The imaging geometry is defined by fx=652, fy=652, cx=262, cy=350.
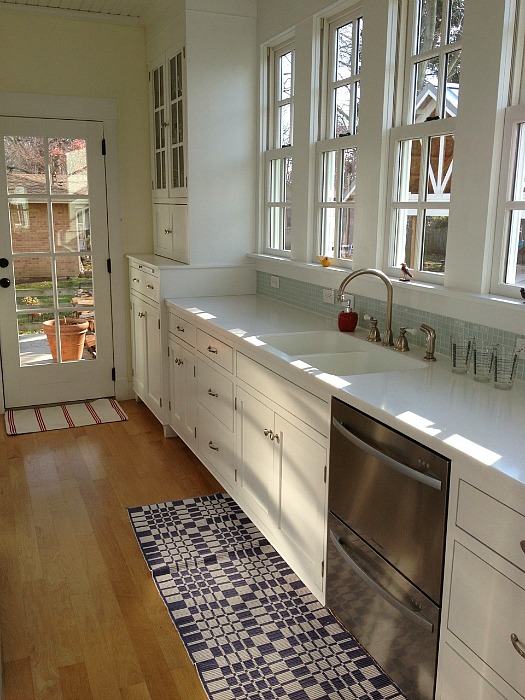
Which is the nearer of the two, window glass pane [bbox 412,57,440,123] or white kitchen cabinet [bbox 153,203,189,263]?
window glass pane [bbox 412,57,440,123]

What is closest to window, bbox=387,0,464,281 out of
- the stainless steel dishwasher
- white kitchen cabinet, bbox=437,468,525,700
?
the stainless steel dishwasher

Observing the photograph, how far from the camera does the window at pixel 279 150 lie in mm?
3877

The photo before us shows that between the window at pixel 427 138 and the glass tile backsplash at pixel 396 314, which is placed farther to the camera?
the window at pixel 427 138

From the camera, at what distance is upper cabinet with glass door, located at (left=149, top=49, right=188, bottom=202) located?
414cm

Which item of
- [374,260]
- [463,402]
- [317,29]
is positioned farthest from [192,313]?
[463,402]

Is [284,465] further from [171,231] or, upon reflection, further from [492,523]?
[171,231]

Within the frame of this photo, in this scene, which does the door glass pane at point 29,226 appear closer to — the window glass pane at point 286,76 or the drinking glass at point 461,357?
the window glass pane at point 286,76

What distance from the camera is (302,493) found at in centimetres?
246

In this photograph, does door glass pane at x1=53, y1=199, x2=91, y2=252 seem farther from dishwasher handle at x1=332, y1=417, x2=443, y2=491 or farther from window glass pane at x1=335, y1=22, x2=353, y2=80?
dishwasher handle at x1=332, y1=417, x2=443, y2=491

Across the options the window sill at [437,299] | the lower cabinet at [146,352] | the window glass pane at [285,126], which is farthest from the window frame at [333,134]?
the lower cabinet at [146,352]

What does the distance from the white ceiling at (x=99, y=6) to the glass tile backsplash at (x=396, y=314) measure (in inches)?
76.9

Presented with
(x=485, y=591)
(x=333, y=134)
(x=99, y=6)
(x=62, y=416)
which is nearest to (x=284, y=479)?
(x=485, y=591)

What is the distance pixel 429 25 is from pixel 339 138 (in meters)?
Result: 0.74

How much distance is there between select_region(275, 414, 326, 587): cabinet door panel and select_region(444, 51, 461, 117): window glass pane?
4.54 ft
